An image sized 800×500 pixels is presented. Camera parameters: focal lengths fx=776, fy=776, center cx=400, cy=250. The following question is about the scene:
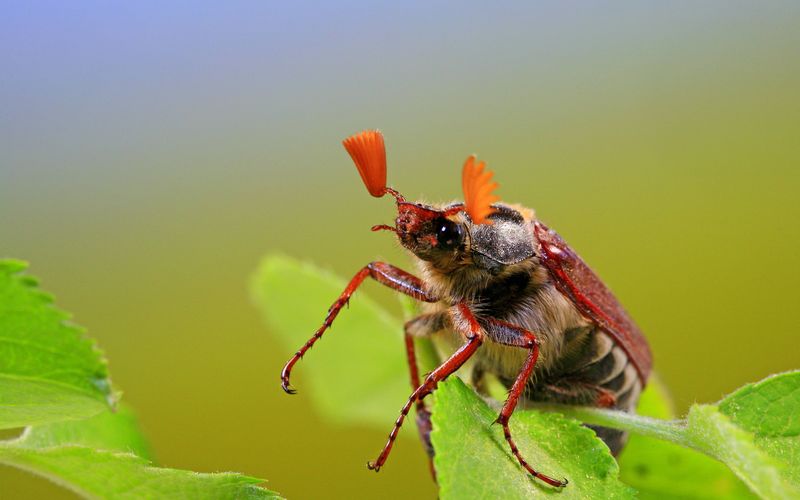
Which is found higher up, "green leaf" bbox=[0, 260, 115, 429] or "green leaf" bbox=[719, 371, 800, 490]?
"green leaf" bbox=[0, 260, 115, 429]

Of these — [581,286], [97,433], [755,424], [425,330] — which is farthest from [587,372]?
[97,433]

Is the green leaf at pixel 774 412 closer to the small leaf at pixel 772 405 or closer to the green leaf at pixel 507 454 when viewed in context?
the small leaf at pixel 772 405

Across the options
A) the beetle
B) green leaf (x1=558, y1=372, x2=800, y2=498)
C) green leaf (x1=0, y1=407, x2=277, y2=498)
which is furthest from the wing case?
green leaf (x1=0, y1=407, x2=277, y2=498)

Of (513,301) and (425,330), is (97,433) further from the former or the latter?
(513,301)

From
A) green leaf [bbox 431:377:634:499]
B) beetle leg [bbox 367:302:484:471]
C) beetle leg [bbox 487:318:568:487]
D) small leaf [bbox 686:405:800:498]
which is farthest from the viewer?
beetle leg [bbox 367:302:484:471]

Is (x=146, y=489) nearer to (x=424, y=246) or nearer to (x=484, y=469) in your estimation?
(x=484, y=469)

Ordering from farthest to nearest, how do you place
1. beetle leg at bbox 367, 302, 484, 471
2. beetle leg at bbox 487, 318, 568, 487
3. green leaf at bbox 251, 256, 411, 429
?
green leaf at bbox 251, 256, 411, 429 → beetle leg at bbox 367, 302, 484, 471 → beetle leg at bbox 487, 318, 568, 487

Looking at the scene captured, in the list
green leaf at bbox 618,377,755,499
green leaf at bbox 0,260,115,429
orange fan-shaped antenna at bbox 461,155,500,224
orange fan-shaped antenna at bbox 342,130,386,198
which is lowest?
green leaf at bbox 618,377,755,499

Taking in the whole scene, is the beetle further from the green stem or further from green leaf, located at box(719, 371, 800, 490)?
green leaf, located at box(719, 371, 800, 490)
